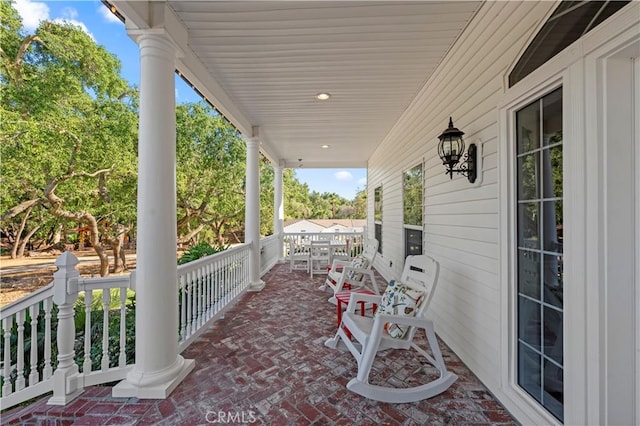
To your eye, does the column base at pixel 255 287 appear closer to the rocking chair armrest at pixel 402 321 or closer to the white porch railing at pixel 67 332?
the white porch railing at pixel 67 332

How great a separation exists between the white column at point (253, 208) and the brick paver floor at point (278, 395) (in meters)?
2.02

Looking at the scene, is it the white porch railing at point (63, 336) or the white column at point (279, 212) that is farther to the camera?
the white column at point (279, 212)

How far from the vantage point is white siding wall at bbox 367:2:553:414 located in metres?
2.19

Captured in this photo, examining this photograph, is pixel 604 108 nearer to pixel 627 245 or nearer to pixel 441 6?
pixel 627 245

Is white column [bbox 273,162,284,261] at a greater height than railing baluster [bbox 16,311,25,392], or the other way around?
white column [bbox 273,162,284,261]

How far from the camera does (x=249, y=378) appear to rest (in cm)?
245

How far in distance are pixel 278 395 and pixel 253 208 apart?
3.67m

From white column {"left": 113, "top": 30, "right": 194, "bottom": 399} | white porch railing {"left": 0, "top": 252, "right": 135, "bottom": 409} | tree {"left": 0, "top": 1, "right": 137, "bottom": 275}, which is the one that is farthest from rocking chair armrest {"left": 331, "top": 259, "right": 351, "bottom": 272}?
tree {"left": 0, "top": 1, "right": 137, "bottom": 275}

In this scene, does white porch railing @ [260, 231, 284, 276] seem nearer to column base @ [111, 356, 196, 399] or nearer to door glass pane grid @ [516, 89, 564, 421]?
column base @ [111, 356, 196, 399]

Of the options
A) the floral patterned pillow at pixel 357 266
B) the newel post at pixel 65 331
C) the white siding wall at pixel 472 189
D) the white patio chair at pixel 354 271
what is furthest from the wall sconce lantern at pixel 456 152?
the newel post at pixel 65 331

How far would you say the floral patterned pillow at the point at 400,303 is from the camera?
255 centimetres

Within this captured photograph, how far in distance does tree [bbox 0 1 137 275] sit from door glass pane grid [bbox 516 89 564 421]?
922 centimetres

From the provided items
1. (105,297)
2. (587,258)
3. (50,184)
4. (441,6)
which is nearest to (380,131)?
(441,6)

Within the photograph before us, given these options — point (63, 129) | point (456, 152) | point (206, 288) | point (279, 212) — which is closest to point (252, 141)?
point (206, 288)
